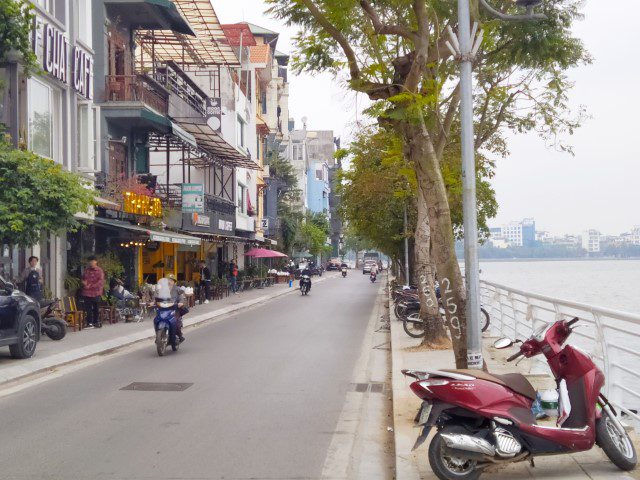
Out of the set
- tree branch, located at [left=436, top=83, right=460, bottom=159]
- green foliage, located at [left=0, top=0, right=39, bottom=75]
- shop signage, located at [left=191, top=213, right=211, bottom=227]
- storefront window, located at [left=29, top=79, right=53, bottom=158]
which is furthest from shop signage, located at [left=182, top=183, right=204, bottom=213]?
tree branch, located at [left=436, top=83, right=460, bottom=159]

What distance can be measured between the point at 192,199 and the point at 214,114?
7.05 meters

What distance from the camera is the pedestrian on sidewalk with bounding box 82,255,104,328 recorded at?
1991cm

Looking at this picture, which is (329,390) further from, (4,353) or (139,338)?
(139,338)

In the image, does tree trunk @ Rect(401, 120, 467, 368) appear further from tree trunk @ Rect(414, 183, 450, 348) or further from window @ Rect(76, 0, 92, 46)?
window @ Rect(76, 0, 92, 46)

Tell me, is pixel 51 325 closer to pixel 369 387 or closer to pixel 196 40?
pixel 369 387

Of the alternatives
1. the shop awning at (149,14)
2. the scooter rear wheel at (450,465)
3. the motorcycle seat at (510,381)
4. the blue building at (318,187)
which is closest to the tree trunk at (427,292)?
the motorcycle seat at (510,381)

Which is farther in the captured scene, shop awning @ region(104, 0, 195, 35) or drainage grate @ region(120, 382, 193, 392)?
shop awning @ region(104, 0, 195, 35)

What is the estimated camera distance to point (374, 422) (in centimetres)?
914

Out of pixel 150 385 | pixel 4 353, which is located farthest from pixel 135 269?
pixel 150 385

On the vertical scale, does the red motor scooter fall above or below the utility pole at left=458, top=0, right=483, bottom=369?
below

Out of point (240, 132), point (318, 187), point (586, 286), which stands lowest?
point (586, 286)

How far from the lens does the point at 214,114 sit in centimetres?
3522

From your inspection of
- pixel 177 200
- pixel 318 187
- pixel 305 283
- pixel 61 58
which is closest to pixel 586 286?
pixel 305 283

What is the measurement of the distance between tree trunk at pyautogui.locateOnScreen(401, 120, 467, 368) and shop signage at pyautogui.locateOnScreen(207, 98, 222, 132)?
77.8ft
